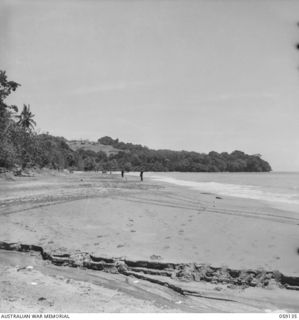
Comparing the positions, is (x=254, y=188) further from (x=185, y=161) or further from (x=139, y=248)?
(x=185, y=161)

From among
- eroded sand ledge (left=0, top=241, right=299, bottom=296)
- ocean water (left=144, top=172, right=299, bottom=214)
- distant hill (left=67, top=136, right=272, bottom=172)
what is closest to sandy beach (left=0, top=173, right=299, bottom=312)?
eroded sand ledge (left=0, top=241, right=299, bottom=296)

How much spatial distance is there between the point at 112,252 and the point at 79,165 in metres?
102

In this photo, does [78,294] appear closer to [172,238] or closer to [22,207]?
[172,238]

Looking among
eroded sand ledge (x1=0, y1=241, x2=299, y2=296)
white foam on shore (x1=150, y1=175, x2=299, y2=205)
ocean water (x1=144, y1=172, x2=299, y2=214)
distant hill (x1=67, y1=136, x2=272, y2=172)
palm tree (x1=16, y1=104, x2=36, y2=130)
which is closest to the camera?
eroded sand ledge (x1=0, y1=241, x2=299, y2=296)

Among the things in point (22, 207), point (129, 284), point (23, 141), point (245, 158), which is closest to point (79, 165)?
point (23, 141)

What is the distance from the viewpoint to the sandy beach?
5609 millimetres

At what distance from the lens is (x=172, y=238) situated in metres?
9.11

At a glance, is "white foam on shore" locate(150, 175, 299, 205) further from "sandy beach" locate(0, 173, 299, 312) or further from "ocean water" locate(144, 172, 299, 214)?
"sandy beach" locate(0, 173, 299, 312)

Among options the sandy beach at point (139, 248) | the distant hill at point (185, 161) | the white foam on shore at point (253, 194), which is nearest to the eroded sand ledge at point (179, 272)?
the sandy beach at point (139, 248)

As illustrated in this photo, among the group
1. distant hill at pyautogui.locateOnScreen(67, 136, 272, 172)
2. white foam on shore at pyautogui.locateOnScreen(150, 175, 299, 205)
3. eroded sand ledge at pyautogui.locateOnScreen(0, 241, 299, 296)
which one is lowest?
eroded sand ledge at pyautogui.locateOnScreen(0, 241, 299, 296)

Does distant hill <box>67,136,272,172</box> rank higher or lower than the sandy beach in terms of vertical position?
higher

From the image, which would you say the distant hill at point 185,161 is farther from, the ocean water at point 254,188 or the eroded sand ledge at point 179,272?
the eroded sand ledge at point 179,272

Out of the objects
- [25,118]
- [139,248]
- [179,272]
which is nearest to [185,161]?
[25,118]

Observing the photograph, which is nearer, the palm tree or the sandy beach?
the sandy beach
